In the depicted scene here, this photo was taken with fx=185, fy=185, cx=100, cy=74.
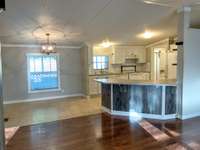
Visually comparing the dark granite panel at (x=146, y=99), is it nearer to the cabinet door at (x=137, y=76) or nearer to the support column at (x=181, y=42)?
the support column at (x=181, y=42)

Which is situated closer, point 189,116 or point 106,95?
point 189,116

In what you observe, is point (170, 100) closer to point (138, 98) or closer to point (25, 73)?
point (138, 98)

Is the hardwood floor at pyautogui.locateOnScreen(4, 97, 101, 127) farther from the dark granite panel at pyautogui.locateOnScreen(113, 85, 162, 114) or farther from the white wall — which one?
the white wall

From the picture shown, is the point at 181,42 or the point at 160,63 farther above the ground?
the point at 181,42

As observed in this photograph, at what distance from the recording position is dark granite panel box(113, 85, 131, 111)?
471 cm

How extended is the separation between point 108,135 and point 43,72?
4.40 m

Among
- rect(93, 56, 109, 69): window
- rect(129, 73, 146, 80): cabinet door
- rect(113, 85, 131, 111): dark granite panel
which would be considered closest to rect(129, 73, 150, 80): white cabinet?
rect(129, 73, 146, 80): cabinet door

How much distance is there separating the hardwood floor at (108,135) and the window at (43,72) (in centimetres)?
303

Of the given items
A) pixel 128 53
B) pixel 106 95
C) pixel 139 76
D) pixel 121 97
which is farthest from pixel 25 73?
pixel 139 76

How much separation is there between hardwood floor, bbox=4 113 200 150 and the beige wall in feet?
9.56

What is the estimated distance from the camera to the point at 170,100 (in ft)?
14.7

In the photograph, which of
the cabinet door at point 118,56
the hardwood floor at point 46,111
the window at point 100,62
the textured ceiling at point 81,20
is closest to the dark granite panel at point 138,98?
the hardwood floor at point 46,111

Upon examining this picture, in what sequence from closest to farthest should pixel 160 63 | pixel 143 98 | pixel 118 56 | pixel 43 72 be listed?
1. pixel 143 98
2. pixel 43 72
3. pixel 160 63
4. pixel 118 56

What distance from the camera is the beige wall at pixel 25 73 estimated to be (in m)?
6.41
